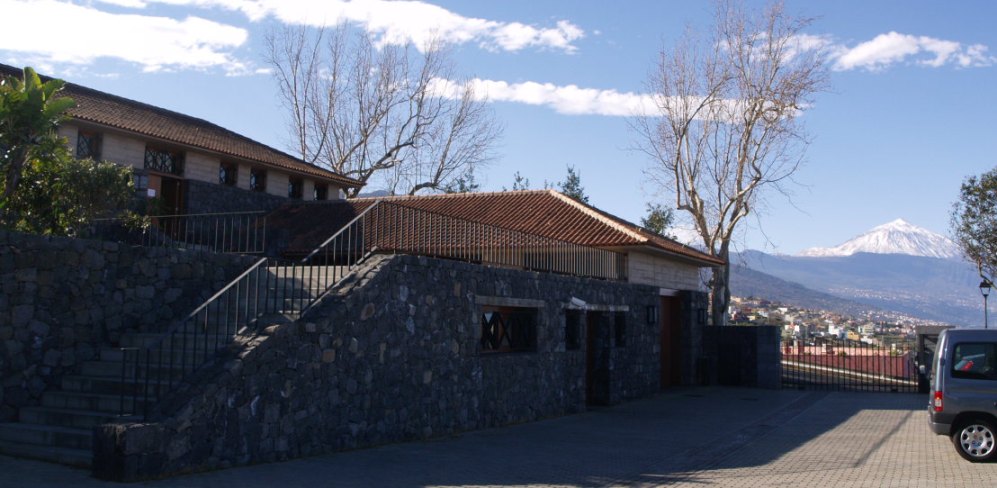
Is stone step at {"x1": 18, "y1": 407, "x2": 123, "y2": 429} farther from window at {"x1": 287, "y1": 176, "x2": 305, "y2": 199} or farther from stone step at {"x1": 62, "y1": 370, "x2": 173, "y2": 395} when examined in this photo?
window at {"x1": 287, "y1": 176, "x2": 305, "y2": 199}

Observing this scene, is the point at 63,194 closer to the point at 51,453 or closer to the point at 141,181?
the point at 51,453

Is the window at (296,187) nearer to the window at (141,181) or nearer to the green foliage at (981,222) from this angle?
the window at (141,181)

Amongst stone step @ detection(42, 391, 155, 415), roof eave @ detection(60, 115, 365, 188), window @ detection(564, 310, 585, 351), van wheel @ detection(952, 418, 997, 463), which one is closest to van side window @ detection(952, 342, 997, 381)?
van wheel @ detection(952, 418, 997, 463)

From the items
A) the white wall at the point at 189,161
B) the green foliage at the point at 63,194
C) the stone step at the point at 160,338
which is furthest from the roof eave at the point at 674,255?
the stone step at the point at 160,338

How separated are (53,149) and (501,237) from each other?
300 inches

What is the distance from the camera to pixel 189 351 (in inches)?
430

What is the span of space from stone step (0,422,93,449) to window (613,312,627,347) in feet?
43.9

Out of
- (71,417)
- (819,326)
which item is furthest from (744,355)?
(819,326)

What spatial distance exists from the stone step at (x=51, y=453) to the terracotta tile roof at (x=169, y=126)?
1187 cm

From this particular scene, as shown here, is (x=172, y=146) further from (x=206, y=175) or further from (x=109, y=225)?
(x=109, y=225)

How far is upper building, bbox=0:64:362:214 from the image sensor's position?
21156 mm

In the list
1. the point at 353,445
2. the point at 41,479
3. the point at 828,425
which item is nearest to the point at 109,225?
the point at 353,445

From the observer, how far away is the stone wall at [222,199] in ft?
77.4

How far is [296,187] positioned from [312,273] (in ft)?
55.7
